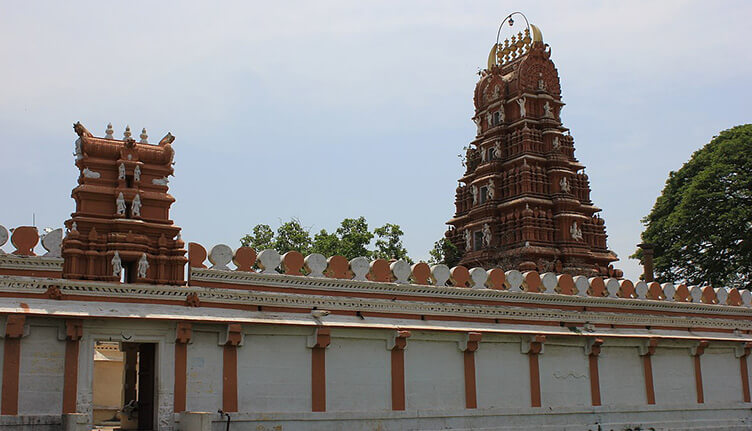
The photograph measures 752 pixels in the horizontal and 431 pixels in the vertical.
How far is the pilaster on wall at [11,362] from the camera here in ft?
51.3

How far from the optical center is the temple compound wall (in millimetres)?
16359

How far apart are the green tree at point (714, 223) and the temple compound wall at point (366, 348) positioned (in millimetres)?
18184

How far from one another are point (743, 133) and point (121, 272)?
126 ft

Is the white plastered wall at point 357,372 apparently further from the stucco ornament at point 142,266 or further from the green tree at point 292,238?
the green tree at point 292,238

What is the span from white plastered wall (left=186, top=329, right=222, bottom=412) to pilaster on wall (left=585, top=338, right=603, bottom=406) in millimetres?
10849

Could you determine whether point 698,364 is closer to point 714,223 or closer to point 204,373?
point 204,373

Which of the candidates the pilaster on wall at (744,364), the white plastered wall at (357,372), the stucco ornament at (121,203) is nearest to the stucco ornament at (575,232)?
the pilaster on wall at (744,364)

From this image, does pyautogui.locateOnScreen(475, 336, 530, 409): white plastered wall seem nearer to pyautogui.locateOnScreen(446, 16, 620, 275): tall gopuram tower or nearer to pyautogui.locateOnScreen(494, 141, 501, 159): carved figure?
pyautogui.locateOnScreen(446, 16, 620, 275): tall gopuram tower

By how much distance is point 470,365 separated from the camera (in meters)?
21.0

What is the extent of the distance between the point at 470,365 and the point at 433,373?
113 cm

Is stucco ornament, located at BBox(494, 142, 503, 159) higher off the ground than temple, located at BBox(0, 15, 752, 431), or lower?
higher

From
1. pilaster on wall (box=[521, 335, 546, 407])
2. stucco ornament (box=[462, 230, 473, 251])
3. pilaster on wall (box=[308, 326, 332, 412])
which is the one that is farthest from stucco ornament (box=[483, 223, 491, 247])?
pilaster on wall (box=[308, 326, 332, 412])

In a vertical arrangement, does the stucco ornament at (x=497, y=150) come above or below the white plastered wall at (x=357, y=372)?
above

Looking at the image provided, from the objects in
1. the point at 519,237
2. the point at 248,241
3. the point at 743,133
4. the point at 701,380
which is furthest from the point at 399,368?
the point at 743,133
